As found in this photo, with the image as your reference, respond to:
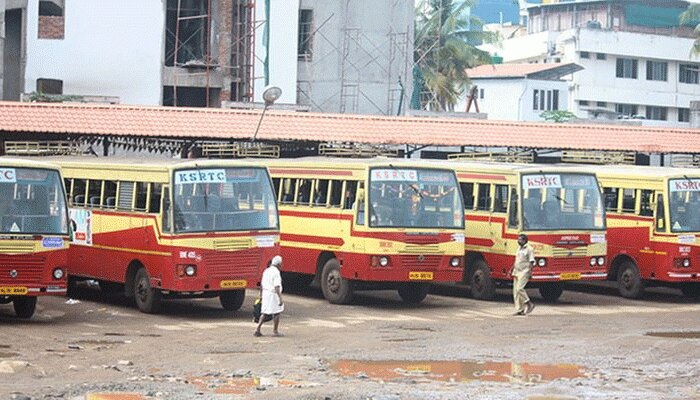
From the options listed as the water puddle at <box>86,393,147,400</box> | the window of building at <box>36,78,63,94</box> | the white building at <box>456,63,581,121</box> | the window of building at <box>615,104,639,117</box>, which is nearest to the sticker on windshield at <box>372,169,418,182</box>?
the water puddle at <box>86,393,147,400</box>

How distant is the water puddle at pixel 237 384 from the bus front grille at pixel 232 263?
657cm

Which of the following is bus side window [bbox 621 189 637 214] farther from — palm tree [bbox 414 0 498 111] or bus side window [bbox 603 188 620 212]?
palm tree [bbox 414 0 498 111]

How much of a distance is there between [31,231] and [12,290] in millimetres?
937

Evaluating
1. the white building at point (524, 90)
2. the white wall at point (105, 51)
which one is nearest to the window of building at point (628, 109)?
the white building at point (524, 90)

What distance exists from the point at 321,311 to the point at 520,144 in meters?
13.4

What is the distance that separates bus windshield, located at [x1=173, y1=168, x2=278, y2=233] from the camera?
23.9m

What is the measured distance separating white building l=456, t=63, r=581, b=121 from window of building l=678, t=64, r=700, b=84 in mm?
8149

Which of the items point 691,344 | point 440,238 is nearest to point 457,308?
point 440,238

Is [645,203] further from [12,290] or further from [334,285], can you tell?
[12,290]

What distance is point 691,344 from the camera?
21375mm

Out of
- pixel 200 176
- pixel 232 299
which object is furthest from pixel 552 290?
pixel 200 176

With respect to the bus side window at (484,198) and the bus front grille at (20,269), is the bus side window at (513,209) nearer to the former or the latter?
the bus side window at (484,198)

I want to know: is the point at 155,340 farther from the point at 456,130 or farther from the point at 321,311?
the point at 456,130

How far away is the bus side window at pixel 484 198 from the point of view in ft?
93.9
